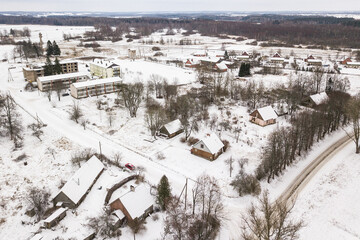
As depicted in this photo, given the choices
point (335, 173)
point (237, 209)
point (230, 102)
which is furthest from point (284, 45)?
point (237, 209)

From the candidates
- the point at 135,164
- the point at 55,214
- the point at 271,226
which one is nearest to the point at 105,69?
the point at 135,164

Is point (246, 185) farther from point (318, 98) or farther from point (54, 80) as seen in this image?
point (54, 80)

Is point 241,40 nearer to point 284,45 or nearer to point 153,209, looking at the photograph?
point 284,45

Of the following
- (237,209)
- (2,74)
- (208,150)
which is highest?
(2,74)

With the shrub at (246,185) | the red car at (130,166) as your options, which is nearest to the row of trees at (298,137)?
the shrub at (246,185)

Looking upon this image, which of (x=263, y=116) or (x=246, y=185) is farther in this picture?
(x=263, y=116)

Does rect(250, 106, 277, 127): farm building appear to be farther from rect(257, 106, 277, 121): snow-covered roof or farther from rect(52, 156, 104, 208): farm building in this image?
rect(52, 156, 104, 208): farm building
